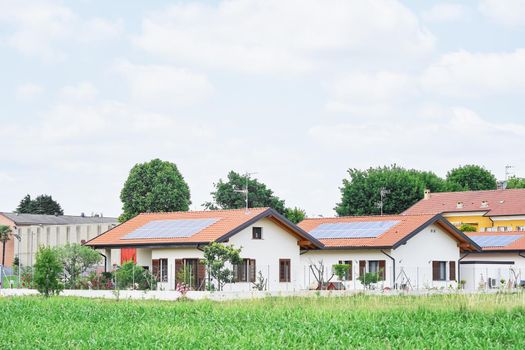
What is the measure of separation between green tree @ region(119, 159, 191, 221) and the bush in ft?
133

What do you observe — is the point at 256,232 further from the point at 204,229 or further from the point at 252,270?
the point at 204,229

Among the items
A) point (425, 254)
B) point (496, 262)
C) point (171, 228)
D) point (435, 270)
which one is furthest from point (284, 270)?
point (496, 262)

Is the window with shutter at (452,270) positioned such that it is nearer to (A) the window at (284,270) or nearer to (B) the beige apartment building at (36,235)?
(A) the window at (284,270)

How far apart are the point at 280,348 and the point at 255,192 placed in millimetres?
66258

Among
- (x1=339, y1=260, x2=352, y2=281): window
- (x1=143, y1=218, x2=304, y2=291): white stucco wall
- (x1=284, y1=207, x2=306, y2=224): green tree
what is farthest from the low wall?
(x1=284, y1=207, x2=306, y2=224): green tree

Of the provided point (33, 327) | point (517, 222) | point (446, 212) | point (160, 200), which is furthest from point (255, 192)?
point (33, 327)

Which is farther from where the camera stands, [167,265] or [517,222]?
[517,222]

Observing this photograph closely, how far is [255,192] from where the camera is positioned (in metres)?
86.0

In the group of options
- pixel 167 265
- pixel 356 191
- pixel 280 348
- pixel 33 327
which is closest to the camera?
pixel 280 348

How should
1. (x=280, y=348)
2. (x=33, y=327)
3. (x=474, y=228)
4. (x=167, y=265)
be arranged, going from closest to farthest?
(x=280, y=348)
(x=33, y=327)
(x=167, y=265)
(x=474, y=228)

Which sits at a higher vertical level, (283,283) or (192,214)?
(192,214)

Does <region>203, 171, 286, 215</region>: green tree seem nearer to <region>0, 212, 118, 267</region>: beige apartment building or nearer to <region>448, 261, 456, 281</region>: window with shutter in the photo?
<region>0, 212, 118, 267</region>: beige apartment building

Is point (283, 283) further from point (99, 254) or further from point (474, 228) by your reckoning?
point (474, 228)

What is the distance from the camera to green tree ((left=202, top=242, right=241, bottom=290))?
42312mm
